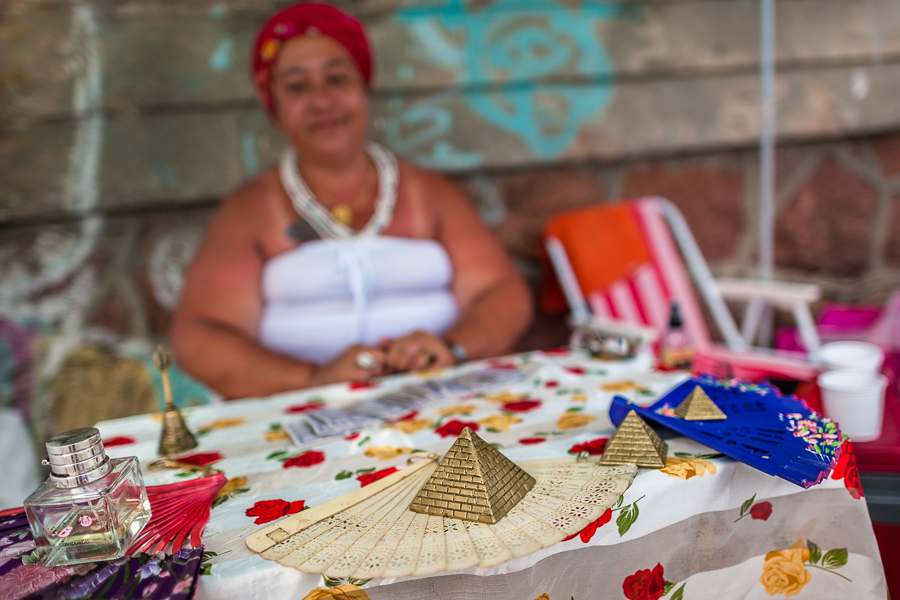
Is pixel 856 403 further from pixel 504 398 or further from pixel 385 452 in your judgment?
pixel 385 452

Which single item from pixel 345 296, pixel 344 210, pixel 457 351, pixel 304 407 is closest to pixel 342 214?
pixel 344 210

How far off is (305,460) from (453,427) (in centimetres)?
29

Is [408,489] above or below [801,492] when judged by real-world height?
above

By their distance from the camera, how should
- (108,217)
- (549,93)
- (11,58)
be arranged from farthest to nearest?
(549,93)
(108,217)
(11,58)

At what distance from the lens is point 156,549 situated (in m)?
0.74

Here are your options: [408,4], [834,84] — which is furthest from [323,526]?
[834,84]

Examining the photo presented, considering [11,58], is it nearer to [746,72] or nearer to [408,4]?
[408,4]

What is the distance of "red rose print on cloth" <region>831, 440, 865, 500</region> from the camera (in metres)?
0.92

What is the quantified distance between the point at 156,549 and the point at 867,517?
109cm

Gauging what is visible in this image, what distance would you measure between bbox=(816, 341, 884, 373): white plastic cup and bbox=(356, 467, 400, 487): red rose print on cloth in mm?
1158

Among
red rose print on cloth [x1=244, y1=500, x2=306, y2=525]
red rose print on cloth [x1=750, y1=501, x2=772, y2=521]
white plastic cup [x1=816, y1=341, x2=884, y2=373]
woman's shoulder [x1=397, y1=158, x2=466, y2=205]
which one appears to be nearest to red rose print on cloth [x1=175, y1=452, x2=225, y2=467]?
red rose print on cloth [x1=244, y1=500, x2=306, y2=525]

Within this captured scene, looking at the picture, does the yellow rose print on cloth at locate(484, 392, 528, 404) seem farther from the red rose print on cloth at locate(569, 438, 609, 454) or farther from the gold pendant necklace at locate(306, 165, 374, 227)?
the gold pendant necklace at locate(306, 165, 374, 227)

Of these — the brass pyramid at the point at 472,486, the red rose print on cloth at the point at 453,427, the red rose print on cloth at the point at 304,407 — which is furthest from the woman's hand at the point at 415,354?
the brass pyramid at the point at 472,486

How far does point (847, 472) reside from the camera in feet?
3.06
